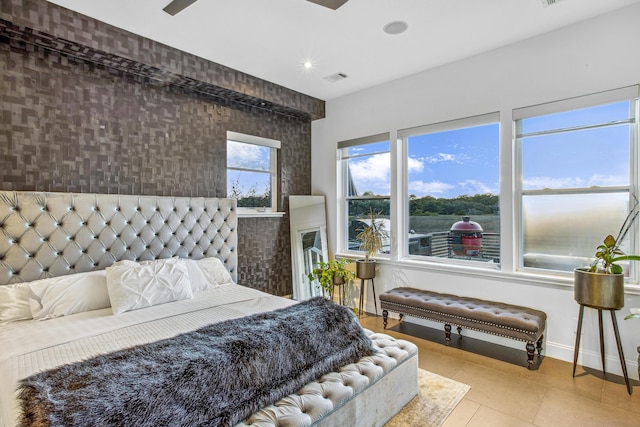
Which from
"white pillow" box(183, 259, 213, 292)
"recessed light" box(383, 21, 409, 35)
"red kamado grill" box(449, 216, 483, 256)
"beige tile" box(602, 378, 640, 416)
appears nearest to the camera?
"beige tile" box(602, 378, 640, 416)

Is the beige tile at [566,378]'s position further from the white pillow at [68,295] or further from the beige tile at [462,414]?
the white pillow at [68,295]

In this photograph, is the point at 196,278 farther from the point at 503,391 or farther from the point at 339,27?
the point at 503,391

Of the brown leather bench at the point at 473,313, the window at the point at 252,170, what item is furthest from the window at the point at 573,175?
the window at the point at 252,170

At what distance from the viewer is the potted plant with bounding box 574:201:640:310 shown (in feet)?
8.32

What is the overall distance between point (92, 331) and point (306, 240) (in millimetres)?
2964

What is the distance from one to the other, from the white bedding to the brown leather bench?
1.45m

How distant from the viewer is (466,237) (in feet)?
12.5

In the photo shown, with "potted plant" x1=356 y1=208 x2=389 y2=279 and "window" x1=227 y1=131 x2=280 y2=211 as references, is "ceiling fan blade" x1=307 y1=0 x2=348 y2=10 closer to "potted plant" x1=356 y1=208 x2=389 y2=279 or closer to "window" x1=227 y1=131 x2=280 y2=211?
"window" x1=227 y1=131 x2=280 y2=211

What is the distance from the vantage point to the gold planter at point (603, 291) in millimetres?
2533

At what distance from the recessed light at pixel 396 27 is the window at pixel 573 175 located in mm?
1419

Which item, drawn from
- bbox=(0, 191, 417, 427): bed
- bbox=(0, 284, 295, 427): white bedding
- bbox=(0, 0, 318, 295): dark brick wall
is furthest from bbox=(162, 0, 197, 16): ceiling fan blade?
bbox=(0, 284, 295, 427): white bedding

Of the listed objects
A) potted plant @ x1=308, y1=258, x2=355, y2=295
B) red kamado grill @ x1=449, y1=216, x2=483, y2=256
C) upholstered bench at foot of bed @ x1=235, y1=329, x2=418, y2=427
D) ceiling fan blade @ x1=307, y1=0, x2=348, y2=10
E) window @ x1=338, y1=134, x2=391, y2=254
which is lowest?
upholstered bench at foot of bed @ x1=235, y1=329, x2=418, y2=427

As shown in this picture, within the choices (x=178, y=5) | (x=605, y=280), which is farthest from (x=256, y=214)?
(x=605, y=280)

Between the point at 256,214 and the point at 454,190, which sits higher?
the point at 454,190
